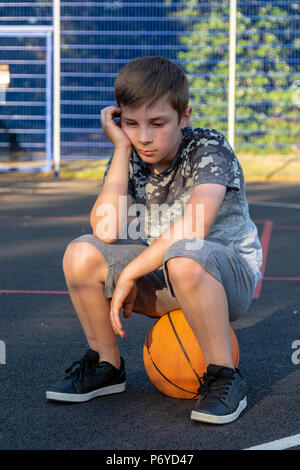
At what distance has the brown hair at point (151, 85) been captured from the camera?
10.2ft

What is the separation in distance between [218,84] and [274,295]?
9336 mm

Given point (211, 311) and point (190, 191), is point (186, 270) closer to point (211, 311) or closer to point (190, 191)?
point (211, 311)

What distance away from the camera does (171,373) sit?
3.19 meters

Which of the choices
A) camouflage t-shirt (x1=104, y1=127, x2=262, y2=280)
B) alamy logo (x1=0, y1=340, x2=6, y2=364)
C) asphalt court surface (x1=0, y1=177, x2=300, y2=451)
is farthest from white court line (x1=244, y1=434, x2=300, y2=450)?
alamy logo (x1=0, y1=340, x2=6, y2=364)

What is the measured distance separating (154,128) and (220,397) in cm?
105

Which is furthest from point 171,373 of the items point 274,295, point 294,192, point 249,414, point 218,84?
point 218,84

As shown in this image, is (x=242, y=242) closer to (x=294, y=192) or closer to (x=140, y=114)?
(x=140, y=114)

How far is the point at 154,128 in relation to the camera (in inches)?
124

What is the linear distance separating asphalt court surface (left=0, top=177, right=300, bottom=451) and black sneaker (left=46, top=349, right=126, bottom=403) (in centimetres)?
4

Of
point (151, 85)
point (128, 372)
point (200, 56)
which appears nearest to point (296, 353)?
point (128, 372)

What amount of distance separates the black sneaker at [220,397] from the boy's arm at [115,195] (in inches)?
26.6

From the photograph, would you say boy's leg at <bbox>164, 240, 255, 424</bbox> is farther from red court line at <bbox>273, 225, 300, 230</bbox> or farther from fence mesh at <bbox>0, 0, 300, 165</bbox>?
fence mesh at <bbox>0, 0, 300, 165</bbox>

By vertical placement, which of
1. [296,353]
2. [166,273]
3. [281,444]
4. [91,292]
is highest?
[166,273]
